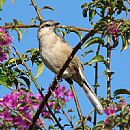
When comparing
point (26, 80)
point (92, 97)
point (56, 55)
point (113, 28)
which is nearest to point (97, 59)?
point (113, 28)

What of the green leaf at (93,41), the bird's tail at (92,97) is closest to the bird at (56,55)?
the bird's tail at (92,97)

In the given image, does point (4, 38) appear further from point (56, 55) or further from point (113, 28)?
point (56, 55)

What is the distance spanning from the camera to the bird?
505 cm

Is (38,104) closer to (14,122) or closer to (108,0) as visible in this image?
(14,122)

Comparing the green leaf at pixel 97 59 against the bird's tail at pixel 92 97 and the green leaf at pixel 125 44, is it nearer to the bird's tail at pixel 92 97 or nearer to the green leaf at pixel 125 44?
the green leaf at pixel 125 44

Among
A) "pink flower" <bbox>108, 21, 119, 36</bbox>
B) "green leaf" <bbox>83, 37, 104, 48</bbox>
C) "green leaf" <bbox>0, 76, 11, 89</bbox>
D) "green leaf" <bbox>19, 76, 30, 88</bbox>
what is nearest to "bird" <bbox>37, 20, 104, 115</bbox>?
"green leaf" <bbox>19, 76, 30, 88</bbox>

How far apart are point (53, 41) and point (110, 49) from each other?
1.88m

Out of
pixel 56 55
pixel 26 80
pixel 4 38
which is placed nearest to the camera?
pixel 4 38

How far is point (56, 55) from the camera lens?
5309 millimetres

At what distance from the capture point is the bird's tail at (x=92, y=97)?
3.43m

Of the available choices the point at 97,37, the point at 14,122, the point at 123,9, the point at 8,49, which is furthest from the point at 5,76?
the point at 123,9

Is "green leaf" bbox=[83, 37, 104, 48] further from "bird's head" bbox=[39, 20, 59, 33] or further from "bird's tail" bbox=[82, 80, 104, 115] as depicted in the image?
"bird's head" bbox=[39, 20, 59, 33]

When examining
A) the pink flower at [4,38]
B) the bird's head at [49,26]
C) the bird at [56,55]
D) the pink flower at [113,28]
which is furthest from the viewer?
the bird's head at [49,26]

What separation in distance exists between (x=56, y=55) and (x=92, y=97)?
1.19 m
